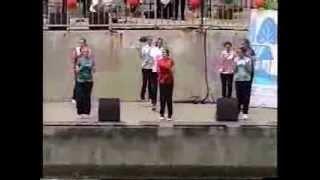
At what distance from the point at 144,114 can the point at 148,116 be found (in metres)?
0.17

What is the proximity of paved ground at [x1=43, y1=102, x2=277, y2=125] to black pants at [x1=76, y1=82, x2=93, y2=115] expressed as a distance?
0.13 m

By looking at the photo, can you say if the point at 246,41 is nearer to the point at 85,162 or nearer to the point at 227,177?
the point at 227,177

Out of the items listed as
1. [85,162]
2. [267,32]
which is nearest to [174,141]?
[85,162]

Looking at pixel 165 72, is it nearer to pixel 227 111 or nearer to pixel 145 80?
pixel 145 80

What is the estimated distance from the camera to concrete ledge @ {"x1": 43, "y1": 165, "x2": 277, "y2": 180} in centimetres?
1467

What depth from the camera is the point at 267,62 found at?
1510cm

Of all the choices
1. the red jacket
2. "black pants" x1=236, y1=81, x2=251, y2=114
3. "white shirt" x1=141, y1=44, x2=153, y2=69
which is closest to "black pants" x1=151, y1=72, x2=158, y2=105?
the red jacket

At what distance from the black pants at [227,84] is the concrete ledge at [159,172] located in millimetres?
1653

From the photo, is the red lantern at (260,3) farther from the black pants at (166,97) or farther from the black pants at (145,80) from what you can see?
the black pants at (145,80)

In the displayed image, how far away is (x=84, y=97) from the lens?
51.2ft

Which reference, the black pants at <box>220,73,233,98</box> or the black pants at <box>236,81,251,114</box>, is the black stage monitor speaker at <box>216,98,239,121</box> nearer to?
the black pants at <box>236,81,251,114</box>

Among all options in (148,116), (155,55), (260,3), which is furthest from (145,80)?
(260,3)

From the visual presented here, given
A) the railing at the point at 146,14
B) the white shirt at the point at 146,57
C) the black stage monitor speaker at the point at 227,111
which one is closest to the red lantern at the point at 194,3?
the railing at the point at 146,14
